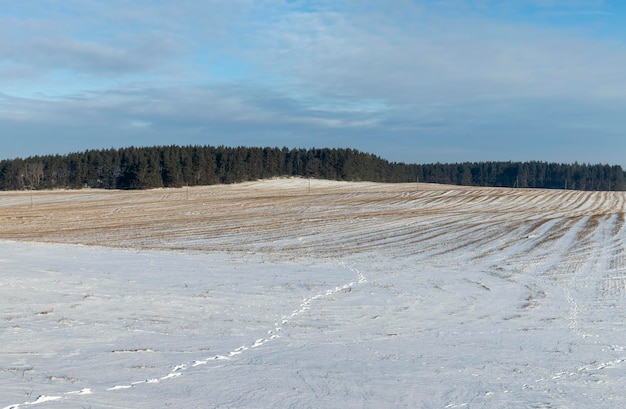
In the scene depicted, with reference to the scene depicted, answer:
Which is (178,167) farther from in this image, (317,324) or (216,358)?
(216,358)

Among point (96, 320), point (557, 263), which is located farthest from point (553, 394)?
point (557, 263)

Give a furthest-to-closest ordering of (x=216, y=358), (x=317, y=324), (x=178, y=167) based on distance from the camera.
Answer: (x=178, y=167)
(x=317, y=324)
(x=216, y=358)

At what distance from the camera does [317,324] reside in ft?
39.1

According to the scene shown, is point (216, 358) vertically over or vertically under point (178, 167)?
under

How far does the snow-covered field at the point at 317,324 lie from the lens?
7531mm

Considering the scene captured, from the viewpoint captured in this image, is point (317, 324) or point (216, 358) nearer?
Answer: point (216, 358)

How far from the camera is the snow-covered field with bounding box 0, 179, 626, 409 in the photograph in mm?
7531

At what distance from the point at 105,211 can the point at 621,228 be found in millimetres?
38112

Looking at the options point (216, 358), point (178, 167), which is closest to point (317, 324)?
point (216, 358)

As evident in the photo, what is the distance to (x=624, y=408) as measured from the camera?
23.1 feet

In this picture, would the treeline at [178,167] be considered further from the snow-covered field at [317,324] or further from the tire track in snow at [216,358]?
the tire track in snow at [216,358]

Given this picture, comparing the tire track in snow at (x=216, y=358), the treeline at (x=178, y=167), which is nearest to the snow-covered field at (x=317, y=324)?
the tire track in snow at (x=216, y=358)

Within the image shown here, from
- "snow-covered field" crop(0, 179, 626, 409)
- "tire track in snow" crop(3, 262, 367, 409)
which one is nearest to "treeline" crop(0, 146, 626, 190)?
"snow-covered field" crop(0, 179, 626, 409)

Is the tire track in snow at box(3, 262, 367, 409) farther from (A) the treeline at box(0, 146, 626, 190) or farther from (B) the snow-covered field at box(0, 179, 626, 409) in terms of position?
(A) the treeline at box(0, 146, 626, 190)
